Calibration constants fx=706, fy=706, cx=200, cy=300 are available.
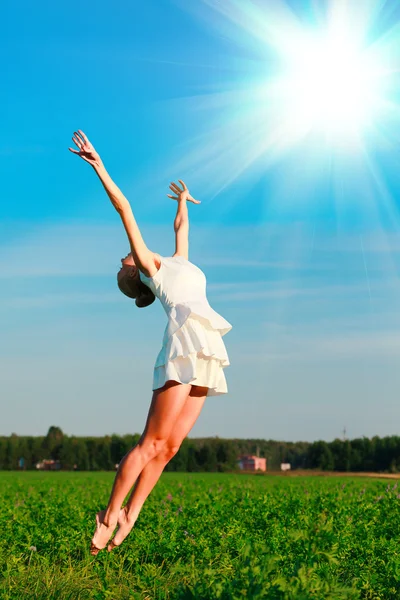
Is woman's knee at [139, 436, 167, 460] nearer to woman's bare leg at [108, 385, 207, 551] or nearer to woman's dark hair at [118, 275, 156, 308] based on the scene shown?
woman's bare leg at [108, 385, 207, 551]

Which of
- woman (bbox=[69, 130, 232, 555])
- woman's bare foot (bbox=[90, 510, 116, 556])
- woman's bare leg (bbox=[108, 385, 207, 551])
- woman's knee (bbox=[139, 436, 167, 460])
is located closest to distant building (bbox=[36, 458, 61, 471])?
woman's bare foot (bbox=[90, 510, 116, 556])

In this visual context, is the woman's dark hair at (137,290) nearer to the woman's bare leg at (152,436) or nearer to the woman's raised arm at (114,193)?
the woman's raised arm at (114,193)

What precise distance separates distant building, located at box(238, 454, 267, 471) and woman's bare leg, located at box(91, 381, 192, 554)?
140 feet

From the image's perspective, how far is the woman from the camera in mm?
5887

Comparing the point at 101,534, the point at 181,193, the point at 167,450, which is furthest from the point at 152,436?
the point at 181,193

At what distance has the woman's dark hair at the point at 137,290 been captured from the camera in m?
6.49

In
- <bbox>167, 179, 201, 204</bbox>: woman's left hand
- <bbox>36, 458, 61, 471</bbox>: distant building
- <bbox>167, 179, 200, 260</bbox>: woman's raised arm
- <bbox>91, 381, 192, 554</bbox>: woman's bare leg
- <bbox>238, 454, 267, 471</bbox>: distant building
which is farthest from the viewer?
<bbox>36, 458, 61, 471</bbox>: distant building

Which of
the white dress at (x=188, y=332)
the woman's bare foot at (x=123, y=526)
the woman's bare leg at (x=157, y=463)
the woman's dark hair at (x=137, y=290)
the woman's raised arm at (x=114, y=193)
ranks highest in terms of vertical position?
the woman's raised arm at (x=114, y=193)

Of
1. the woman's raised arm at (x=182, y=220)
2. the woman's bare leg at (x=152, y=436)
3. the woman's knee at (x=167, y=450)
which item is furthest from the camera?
the woman's raised arm at (x=182, y=220)

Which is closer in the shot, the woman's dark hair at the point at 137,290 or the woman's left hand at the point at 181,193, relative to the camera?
the woman's dark hair at the point at 137,290

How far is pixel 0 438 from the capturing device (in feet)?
185

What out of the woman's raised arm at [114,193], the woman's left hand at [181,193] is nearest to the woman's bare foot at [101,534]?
the woman's raised arm at [114,193]

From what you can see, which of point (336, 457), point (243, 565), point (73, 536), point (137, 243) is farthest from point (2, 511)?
point (336, 457)

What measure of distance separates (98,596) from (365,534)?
4.21 metres
